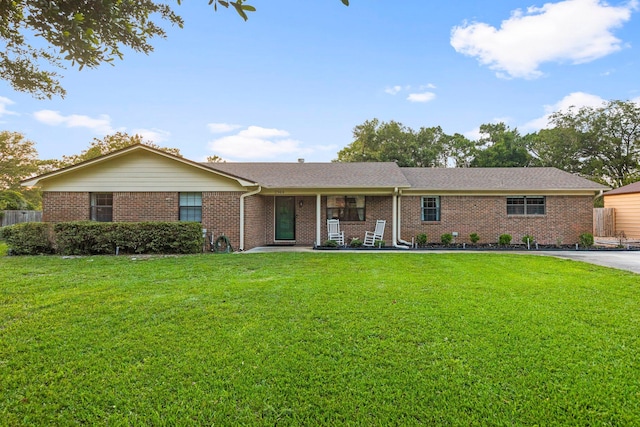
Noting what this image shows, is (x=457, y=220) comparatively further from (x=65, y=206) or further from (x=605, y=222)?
(x=65, y=206)

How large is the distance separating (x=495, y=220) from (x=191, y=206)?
11.5m

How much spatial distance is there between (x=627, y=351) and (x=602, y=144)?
3331cm

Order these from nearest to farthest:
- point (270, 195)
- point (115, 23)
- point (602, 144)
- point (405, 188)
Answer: point (115, 23)
point (405, 188)
point (270, 195)
point (602, 144)

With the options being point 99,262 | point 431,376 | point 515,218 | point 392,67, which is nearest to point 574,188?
point 515,218

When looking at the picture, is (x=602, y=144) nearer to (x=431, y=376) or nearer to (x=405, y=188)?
(x=405, y=188)

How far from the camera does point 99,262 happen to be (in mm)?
8633

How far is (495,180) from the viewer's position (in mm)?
14180

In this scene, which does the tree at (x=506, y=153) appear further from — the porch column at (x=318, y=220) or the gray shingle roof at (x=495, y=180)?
the porch column at (x=318, y=220)

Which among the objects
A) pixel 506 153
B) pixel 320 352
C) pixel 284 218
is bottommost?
pixel 320 352

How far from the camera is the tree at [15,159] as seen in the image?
31.3 meters

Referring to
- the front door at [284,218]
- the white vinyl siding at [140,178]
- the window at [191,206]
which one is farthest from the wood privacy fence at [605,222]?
the window at [191,206]

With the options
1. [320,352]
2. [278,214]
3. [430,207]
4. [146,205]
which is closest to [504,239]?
[430,207]

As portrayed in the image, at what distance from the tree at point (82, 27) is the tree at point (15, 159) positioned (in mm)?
36169

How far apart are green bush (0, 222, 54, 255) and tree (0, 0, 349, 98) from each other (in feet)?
24.3
